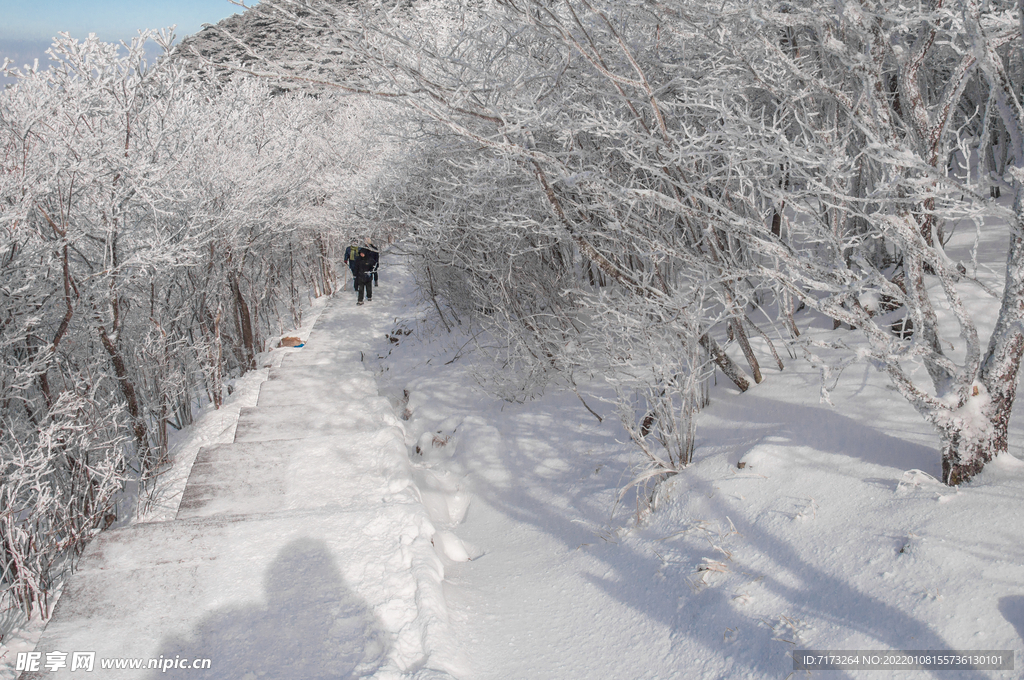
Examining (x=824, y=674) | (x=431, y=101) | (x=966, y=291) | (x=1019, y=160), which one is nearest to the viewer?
(x=824, y=674)

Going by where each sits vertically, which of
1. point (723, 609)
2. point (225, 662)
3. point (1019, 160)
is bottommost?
point (225, 662)

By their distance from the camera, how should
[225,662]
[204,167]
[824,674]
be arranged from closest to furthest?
[824,674]
[225,662]
[204,167]

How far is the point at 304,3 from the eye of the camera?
2963 millimetres

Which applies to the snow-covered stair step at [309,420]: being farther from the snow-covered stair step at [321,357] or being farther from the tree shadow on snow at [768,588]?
the tree shadow on snow at [768,588]

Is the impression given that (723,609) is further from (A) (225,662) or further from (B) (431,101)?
(B) (431,101)

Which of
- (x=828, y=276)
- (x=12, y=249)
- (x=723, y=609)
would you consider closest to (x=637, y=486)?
(x=723, y=609)

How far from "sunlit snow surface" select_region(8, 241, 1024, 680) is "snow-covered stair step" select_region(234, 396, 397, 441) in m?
1.25

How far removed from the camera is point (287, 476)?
4.67 meters

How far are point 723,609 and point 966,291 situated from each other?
320 cm

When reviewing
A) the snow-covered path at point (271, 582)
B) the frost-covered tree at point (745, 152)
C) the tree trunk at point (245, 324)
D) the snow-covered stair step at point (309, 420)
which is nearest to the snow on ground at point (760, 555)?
the frost-covered tree at point (745, 152)

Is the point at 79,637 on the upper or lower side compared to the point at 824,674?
lower

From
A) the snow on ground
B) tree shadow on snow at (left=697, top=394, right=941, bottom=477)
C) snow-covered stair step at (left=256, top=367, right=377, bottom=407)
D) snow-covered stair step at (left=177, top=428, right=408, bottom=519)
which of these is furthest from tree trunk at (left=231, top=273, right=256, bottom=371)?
tree shadow on snow at (left=697, top=394, right=941, bottom=477)

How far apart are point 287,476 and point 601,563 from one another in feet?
8.28

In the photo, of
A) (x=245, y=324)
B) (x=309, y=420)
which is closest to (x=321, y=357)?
(x=245, y=324)
